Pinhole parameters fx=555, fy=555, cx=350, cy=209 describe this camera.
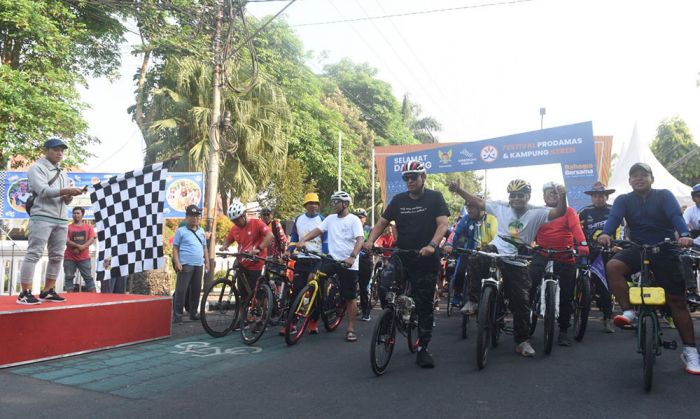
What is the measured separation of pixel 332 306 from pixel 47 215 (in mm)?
3577

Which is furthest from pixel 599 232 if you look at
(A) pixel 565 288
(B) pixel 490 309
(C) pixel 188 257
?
(C) pixel 188 257

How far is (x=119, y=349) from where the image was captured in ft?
20.3

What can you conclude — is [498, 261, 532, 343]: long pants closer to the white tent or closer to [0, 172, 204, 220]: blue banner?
[0, 172, 204, 220]: blue banner

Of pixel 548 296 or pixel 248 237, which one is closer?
pixel 548 296

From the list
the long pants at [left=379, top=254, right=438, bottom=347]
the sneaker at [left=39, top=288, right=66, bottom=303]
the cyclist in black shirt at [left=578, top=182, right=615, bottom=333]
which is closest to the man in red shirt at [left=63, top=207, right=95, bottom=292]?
the sneaker at [left=39, top=288, right=66, bottom=303]

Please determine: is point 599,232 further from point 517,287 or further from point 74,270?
point 74,270

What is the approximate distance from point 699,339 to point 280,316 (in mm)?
5281

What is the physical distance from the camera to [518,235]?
5832 mm

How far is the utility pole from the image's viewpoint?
457 inches

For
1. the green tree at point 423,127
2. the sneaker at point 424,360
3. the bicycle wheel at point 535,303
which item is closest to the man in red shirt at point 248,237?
the sneaker at point 424,360

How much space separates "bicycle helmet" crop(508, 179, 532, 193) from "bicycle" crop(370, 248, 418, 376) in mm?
1386

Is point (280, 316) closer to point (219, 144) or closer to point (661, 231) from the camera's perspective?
point (661, 231)

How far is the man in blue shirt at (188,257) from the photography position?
8.17 metres

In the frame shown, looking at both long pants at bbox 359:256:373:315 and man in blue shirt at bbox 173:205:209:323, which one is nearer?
man in blue shirt at bbox 173:205:209:323
